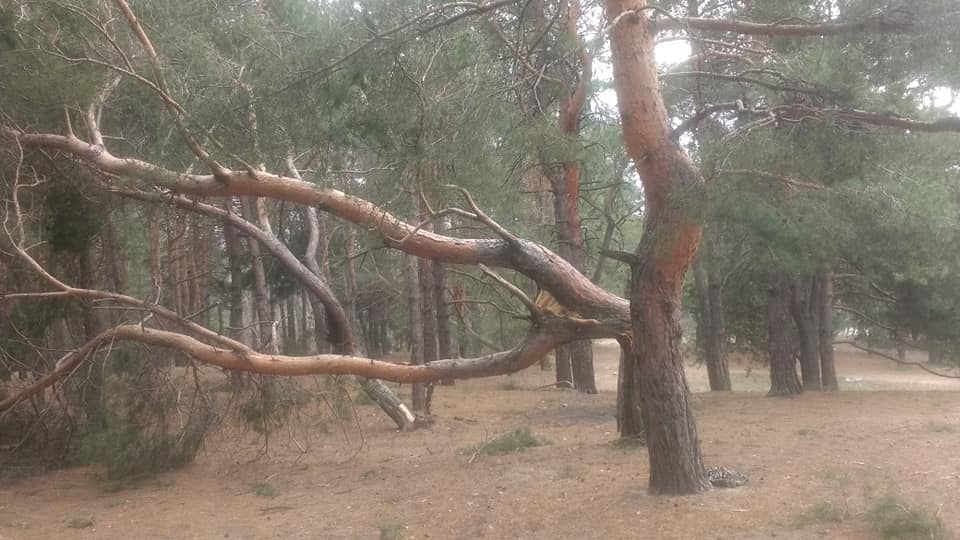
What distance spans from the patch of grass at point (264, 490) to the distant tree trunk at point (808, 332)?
35.1 feet

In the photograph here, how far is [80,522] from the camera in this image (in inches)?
304

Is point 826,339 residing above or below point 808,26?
below

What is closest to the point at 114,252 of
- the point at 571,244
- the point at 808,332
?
the point at 571,244

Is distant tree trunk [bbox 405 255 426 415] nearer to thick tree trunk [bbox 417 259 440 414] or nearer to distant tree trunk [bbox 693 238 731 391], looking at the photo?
thick tree trunk [bbox 417 259 440 414]

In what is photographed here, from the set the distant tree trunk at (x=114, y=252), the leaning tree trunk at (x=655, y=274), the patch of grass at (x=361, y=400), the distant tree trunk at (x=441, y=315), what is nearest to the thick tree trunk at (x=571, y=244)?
the leaning tree trunk at (x=655, y=274)

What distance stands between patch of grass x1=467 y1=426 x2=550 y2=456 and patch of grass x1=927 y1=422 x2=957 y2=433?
437 cm

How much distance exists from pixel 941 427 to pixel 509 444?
194 inches

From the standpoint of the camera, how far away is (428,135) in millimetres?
7273

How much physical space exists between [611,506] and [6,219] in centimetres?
630

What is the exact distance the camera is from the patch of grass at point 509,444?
9648 mm

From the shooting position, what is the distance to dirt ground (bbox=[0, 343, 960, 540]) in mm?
6598

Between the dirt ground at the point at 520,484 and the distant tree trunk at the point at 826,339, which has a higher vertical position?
the distant tree trunk at the point at 826,339

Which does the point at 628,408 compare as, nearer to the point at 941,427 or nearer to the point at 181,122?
the point at 941,427

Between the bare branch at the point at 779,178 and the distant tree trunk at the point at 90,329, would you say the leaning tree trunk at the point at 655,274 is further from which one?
the distant tree trunk at the point at 90,329
